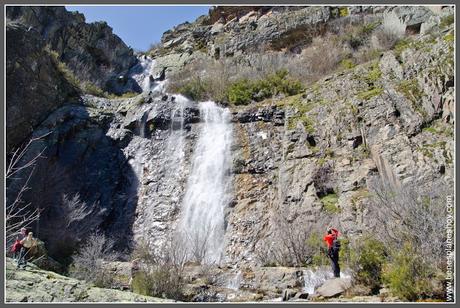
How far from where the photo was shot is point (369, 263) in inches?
395

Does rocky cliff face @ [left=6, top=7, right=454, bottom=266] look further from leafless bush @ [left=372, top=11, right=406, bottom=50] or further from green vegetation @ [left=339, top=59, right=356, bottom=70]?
green vegetation @ [left=339, top=59, right=356, bottom=70]

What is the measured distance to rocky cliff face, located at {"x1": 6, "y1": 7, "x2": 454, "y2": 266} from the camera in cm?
1614

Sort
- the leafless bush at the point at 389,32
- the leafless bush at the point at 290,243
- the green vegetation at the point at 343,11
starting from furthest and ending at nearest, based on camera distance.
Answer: the green vegetation at the point at 343,11, the leafless bush at the point at 389,32, the leafless bush at the point at 290,243

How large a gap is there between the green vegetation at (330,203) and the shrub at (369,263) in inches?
210

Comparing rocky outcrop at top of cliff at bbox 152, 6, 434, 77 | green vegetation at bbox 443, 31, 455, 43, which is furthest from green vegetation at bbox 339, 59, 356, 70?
green vegetation at bbox 443, 31, 455, 43

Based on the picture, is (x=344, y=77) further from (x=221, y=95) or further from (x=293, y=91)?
(x=221, y=95)

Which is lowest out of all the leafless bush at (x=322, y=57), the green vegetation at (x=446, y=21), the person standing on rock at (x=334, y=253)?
the person standing on rock at (x=334, y=253)

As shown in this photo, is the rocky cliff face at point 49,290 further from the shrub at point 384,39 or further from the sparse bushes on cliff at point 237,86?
the shrub at point 384,39

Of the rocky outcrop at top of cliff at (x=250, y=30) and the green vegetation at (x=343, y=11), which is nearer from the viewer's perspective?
the rocky outcrop at top of cliff at (x=250, y=30)

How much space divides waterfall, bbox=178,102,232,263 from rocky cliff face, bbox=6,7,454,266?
39 cm

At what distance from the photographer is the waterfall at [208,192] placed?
1720cm

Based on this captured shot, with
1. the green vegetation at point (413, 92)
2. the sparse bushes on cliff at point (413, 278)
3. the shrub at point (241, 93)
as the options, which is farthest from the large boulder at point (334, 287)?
the shrub at point (241, 93)

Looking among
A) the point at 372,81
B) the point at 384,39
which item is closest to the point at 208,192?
the point at 372,81

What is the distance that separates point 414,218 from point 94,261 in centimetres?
1037
